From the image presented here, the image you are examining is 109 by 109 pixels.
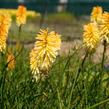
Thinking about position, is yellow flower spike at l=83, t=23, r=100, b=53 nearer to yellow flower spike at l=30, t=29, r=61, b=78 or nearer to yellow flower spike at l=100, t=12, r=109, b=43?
yellow flower spike at l=100, t=12, r=109, b=43

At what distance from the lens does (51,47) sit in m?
1.51

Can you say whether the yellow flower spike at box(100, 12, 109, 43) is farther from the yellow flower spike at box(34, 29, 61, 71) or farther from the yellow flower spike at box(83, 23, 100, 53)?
the yellow flower spike at box(34, 29, 61, 71)

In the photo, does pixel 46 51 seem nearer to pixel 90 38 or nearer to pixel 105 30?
pixel 90 38

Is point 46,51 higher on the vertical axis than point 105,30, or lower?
lower

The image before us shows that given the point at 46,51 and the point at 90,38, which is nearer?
the point at 46,51

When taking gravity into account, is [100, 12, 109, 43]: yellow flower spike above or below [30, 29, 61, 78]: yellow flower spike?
above

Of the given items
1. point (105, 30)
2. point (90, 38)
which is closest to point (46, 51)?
point (90, 38)

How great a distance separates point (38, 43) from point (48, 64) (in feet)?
0.49

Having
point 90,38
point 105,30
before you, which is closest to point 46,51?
point 90,38

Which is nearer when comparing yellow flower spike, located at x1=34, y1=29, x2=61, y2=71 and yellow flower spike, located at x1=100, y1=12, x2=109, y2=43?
yellow flower spike, located at x1=34, y1=29, x2=61, y2=71

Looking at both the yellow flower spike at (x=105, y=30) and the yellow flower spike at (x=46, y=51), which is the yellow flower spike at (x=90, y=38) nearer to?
the yellow flower spike at (x=105, y=30)

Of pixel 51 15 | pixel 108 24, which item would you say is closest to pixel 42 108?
pixel 108 24

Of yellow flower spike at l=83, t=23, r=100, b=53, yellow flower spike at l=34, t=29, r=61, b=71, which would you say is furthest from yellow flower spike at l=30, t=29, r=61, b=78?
yellow flower spike at l=83, t=23, r=100, b=53

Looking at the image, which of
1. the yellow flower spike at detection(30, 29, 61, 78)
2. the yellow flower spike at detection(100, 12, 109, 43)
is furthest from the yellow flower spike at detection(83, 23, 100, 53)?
the yellow flower spike at detection(30, 29, 61, 78)
